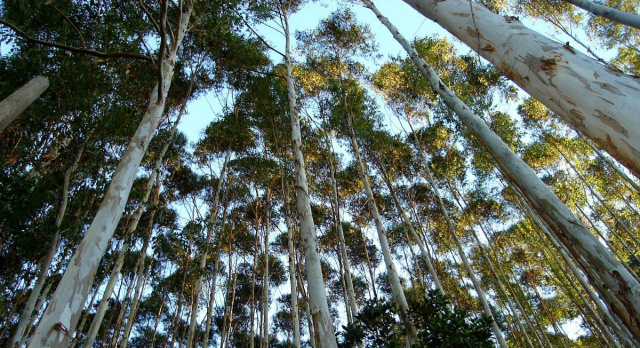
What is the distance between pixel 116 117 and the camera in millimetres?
6656

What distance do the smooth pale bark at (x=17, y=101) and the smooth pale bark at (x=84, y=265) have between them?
876 mm

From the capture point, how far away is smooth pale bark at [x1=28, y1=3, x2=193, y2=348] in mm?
1734

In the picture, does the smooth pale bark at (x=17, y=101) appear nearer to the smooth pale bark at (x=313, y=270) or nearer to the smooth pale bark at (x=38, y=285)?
the smooth pale bark at (x=313, y=270)

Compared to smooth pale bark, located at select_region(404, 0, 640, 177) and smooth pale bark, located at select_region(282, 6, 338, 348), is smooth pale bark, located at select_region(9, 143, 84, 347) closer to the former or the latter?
smooth pale bark, located at select_region(282, 6, 338, 348)

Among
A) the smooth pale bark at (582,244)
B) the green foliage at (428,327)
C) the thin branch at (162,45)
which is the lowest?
the smooth pale bark at (582,244)

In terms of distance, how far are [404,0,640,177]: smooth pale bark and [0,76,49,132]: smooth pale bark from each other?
11.3ft

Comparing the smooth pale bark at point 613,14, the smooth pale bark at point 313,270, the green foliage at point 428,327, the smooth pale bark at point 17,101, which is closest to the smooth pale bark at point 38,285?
the smooth pale bark at point 17,101

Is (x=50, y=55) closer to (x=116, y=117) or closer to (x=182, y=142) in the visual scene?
(x=116, y=117)

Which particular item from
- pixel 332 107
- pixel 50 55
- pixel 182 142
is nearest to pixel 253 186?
pixel 182 142

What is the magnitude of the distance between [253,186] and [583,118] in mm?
11988

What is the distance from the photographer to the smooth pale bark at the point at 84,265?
1734 mm

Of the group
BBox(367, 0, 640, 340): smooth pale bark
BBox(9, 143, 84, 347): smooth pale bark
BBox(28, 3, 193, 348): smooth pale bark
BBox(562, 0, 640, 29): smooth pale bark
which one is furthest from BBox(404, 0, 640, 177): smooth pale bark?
BBox(9, 143, 84, 347): smooth pale bark

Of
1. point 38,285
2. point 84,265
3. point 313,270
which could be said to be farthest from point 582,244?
point 38,285

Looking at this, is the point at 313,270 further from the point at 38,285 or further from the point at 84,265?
the point at 38,285
